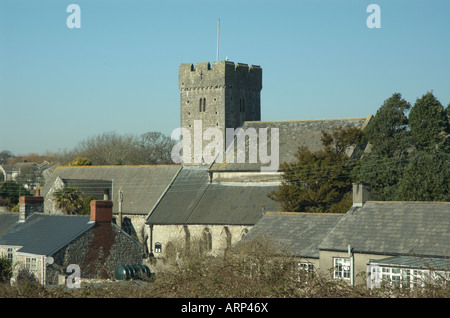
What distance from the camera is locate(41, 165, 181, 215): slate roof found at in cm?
5554

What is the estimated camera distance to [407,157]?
1699 inches

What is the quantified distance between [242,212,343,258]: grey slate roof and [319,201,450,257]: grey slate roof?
3.89 ft

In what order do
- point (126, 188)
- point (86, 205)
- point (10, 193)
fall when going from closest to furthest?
point (86, 205), point (126, 188), point (10, 193)

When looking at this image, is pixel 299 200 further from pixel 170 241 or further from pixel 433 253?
pixel 433 253

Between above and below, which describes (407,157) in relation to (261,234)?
above

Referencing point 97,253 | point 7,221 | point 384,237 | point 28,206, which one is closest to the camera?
point 384,237

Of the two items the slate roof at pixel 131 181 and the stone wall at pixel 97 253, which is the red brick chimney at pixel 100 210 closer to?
the stone wall at pixel 97 253

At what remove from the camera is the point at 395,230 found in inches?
1058

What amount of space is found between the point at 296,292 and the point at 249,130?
42.7 m

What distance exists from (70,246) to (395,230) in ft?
46.5

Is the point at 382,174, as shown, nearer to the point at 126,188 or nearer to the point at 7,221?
the point at 7,221

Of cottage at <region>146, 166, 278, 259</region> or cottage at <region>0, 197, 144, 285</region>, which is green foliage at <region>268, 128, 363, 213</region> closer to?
cottage at <region>146, 166, 278, 259</region>
